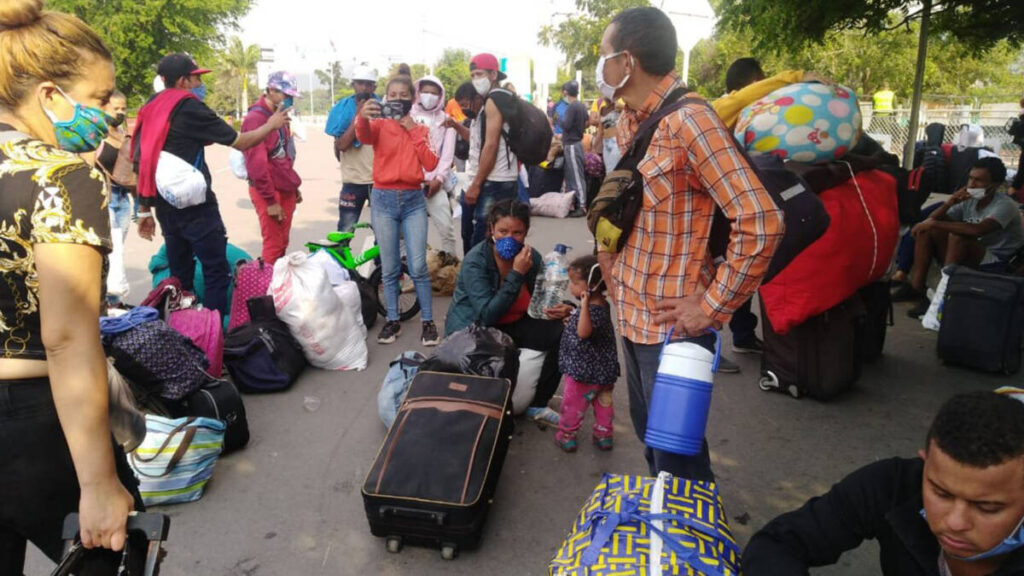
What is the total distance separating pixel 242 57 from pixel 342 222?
87319 mm

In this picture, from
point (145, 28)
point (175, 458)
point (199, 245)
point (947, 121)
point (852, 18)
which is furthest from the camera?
point (145, 28)

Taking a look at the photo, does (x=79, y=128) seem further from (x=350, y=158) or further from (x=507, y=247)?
(x=350, y=158)

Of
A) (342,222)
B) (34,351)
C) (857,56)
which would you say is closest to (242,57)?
(857,56)

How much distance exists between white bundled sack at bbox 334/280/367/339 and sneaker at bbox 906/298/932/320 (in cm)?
478

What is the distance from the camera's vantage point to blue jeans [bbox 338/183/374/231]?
666cm

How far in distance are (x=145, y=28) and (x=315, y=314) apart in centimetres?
2985

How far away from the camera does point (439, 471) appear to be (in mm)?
2891

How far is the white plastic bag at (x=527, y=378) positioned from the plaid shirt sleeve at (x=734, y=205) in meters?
2.00

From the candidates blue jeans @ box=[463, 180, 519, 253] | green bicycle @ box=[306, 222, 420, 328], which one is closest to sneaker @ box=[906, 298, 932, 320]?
blue jeans @ box=[463, 180, 519, 253]

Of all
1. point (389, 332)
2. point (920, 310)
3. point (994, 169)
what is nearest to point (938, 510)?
point (389, 332)

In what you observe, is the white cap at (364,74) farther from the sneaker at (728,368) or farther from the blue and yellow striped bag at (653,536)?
the blue and yellow striped bag at (653,536)

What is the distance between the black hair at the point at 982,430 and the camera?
5.11ft

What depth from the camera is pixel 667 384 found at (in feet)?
6.98

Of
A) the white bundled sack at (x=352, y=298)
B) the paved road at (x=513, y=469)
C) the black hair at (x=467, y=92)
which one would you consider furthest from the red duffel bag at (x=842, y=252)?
the black hair at (x=467, y=92)
